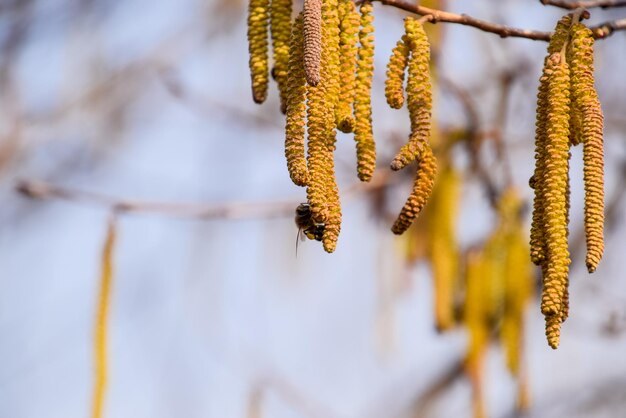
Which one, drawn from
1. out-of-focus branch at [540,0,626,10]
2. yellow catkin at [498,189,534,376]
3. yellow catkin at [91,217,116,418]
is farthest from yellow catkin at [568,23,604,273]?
yellow catkin at [498,189,534,376]

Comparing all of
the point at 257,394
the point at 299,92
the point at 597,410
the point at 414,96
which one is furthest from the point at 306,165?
the point at 597,410

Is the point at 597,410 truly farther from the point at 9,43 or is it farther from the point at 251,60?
the point at 251,60

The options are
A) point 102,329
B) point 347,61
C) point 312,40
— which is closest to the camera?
point 312,40

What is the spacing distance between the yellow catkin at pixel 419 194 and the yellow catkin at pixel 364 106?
0.21ft

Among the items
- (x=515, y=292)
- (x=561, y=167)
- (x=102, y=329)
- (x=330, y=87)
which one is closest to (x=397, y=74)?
(x=330, y=87)

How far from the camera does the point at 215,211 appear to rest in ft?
8.72

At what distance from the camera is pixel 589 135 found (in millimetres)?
1364

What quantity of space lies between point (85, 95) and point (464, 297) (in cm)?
258

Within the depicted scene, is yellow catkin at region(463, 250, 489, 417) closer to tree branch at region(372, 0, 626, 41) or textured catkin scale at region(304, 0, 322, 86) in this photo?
tree branch at region(372, 0, 626, 41)

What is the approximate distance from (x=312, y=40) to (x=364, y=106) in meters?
0.16

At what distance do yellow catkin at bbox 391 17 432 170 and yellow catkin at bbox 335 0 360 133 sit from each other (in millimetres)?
87

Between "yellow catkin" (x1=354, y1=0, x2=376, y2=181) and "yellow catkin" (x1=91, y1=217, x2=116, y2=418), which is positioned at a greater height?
"yellow catkin" (x1=354, y1=0, x2=376, y2=181)

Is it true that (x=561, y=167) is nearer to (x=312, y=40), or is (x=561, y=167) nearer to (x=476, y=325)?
(x=312, y=40)

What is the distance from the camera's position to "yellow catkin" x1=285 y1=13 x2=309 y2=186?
1251 millimetres
